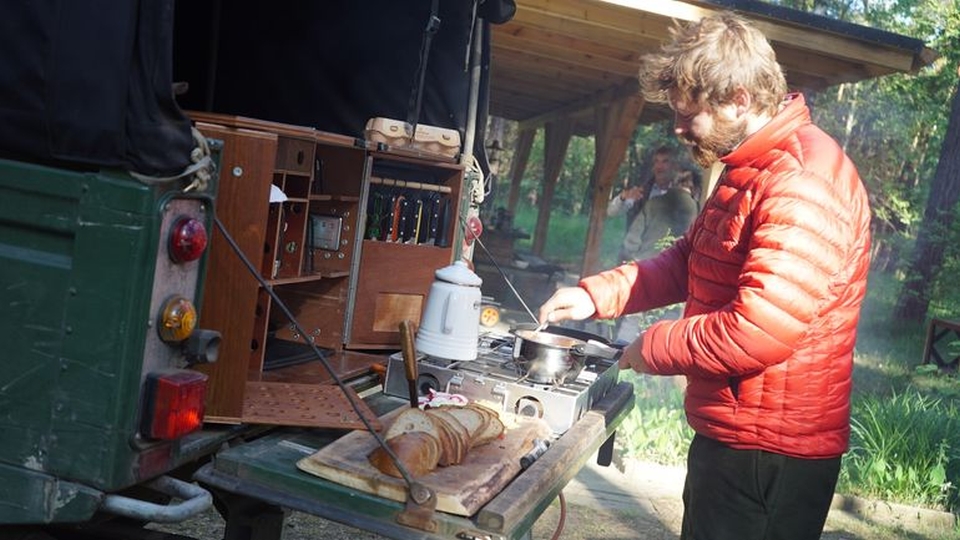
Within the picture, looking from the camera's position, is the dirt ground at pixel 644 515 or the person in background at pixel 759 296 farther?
the dirt ground at pixel 644 515

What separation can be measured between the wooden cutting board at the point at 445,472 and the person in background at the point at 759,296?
1.69 ft

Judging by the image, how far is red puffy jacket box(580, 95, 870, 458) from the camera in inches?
97.7

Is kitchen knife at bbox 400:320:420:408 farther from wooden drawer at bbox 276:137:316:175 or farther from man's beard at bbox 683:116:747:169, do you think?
man's beard at bbox 683:116:747:169

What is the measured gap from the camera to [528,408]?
302 centimetres

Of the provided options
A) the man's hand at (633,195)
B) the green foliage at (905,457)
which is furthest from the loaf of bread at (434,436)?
the man's hand at (633,195)

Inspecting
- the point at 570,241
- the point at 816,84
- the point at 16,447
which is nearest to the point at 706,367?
the point at 16,447

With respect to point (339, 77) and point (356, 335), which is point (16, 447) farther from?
point (339, 77)

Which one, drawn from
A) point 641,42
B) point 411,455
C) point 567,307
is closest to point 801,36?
point 641,42

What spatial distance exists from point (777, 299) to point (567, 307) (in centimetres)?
105

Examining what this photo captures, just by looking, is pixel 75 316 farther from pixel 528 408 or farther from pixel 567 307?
pixel 567 307

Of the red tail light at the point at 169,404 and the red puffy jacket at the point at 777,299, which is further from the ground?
the red puffy jacket at the point at 777,299

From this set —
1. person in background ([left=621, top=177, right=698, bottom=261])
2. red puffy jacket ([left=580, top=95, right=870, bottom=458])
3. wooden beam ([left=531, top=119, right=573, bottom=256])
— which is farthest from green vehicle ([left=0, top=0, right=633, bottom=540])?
wooden beam ([left=531, top=119, right=573, bottom=256])

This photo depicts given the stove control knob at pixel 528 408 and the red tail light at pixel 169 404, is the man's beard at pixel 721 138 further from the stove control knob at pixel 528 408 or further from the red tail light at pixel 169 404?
the red tail light at pixel 169 404

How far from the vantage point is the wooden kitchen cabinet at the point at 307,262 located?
8.41ft
